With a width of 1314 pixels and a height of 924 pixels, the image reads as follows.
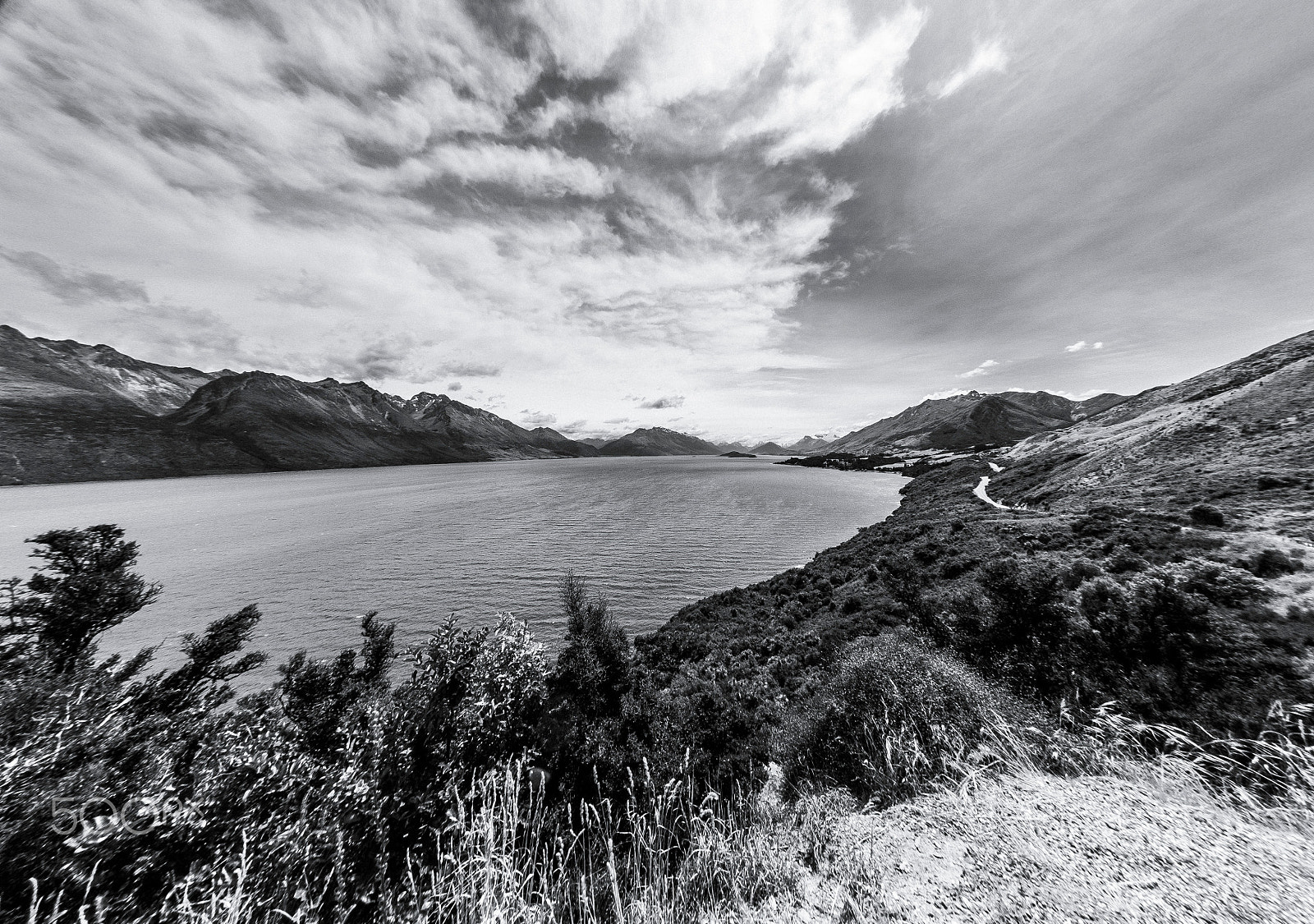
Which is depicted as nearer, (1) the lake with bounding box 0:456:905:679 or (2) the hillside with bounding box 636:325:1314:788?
(2) the hillside with bounding box 636:325:1314:788

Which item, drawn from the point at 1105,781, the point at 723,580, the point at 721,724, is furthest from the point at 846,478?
the point at 1105,781

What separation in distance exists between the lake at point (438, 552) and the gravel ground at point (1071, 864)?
27.9 meters

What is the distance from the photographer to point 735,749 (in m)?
16.5

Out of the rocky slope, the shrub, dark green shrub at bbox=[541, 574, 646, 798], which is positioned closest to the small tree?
dark green shrub at bbox=[541, 574, 646, 798]

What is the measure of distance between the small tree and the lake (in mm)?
11063

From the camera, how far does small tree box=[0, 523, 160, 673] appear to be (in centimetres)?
1761

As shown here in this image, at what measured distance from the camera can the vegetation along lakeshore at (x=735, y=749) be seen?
5238 millimetres

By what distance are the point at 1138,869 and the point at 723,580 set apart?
132 feet

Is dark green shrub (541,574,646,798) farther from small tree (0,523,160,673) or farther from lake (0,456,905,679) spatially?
small tree (0,523,160,673)

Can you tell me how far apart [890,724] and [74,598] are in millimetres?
31781

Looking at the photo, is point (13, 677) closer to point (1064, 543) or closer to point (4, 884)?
point (4, 884)

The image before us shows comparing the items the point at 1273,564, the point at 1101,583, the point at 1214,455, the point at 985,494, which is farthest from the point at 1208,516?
the point at 985,494

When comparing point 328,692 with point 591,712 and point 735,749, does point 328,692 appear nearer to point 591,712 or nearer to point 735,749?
point 591,712

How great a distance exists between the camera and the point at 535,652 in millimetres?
21156
